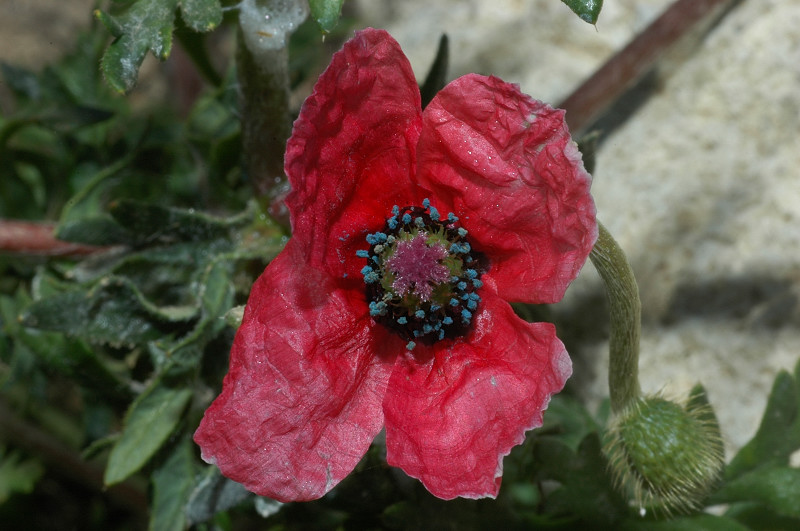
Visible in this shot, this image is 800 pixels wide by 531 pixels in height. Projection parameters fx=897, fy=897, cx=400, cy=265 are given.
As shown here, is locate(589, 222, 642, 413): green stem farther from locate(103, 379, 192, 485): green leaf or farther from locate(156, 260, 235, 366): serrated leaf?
locate(103, 379, 192, 485): green leaf

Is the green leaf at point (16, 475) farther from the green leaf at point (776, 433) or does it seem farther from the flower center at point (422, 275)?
the green leaf at point (776, 433)

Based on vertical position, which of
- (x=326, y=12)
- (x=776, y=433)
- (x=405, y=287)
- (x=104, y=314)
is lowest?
(x=104, y=314)

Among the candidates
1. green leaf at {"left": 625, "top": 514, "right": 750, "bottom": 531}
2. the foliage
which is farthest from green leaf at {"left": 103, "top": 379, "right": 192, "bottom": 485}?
green leaf at {"left": 625, "top": 514, "right": 750, "bottom": 531}

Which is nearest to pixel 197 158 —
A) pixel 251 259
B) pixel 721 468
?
pixel 251 259

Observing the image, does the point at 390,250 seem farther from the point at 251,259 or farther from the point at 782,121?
the point at 782,121

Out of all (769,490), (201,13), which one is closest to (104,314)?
(201,13)

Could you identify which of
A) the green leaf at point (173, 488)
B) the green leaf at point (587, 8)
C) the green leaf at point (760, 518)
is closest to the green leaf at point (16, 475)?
the green leaf at point (173, 488)

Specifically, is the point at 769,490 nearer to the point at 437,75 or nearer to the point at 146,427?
the point at 437,75
